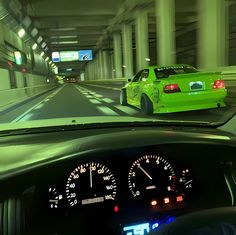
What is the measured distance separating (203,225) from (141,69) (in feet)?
44.5

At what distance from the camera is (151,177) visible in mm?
2584

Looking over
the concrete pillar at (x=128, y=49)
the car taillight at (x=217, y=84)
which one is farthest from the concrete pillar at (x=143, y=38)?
the car taillight at (x=217, y=84)

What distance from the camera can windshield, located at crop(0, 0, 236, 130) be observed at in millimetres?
10000

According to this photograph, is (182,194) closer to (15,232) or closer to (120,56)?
(15,232)

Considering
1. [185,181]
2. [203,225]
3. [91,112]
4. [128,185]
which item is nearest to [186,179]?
[185,181]

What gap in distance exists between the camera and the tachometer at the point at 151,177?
2.53 m

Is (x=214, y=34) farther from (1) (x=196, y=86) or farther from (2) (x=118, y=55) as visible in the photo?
(2) (x=118, y=55)

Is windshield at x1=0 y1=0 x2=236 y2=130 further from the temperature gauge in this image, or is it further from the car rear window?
the temperature gauge

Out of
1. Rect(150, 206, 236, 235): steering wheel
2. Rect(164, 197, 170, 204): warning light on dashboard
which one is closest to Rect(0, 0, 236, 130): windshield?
Rect(164, 197, 170, 204): warning light on dashboard

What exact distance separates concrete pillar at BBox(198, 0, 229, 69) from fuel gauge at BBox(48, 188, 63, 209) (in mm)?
13959

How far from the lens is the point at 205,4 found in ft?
52.7

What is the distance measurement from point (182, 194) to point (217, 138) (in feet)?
1.42

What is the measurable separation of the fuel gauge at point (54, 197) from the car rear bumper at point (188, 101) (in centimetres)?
788

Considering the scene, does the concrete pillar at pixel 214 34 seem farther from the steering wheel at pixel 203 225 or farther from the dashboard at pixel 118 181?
the steering wheel at pixel 203 225
